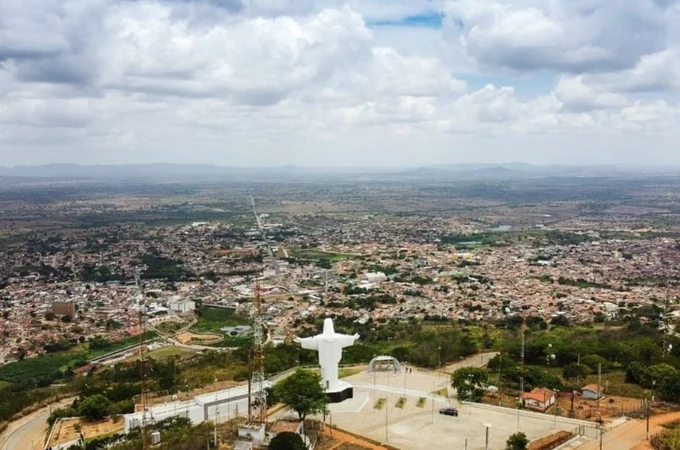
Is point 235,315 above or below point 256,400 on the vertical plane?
below

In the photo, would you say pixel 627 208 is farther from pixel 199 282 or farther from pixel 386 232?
pixel 199 282

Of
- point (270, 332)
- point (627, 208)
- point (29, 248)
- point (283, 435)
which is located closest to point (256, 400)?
point (283, 435)

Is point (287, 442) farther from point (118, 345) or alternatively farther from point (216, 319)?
point (216, 319)

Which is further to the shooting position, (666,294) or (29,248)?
(29,248)

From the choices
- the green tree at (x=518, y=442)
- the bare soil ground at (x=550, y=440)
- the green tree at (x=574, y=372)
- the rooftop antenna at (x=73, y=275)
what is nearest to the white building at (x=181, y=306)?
the rooftop antenna at (x=73, y=275)

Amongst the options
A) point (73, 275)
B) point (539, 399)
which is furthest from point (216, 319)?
point (539, 399)

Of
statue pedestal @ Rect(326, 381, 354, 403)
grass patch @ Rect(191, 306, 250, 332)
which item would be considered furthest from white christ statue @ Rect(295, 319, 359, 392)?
grass patch @ Rect(191, 306, 250, 332)

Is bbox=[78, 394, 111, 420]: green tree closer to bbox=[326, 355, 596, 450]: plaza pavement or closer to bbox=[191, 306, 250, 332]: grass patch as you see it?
bbox=[326, 355, 596, 450]: plaza pavement

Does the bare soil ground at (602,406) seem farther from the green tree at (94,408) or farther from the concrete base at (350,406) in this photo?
the green tree at (94,408)
